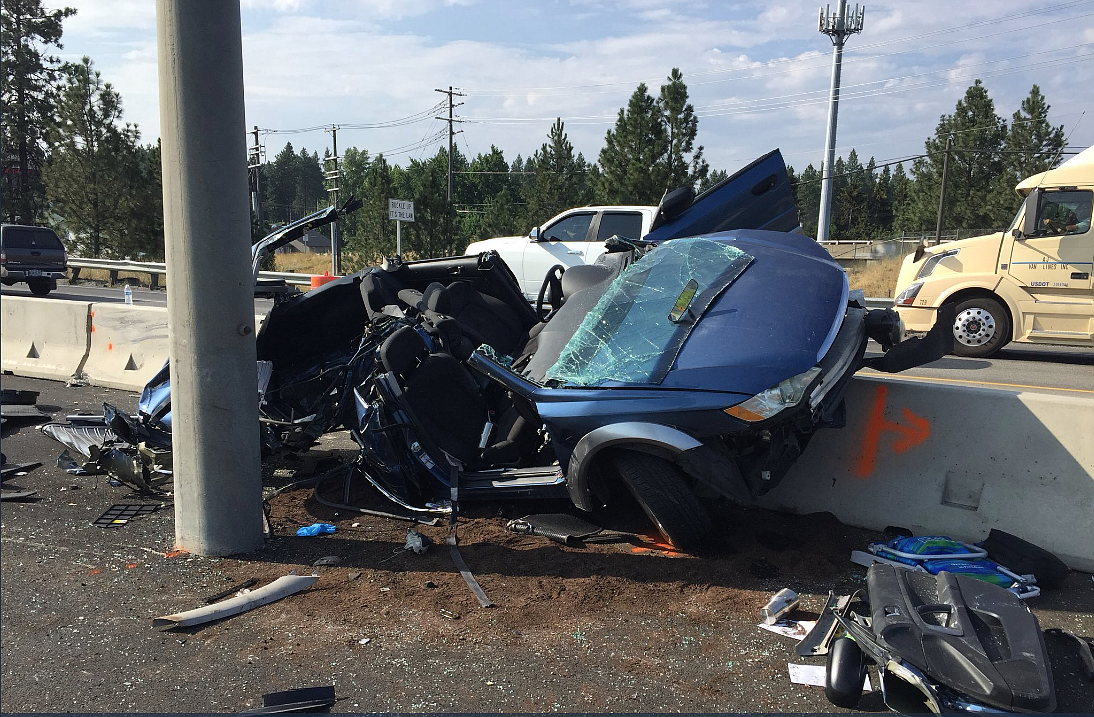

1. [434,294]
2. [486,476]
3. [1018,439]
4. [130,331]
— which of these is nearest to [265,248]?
[434,294]

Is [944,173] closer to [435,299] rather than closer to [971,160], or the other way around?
[971,160]

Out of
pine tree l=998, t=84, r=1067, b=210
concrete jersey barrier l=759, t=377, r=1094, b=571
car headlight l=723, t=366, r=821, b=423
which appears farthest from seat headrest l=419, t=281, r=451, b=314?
pine tree l=998, t=84, r=1067, b=210

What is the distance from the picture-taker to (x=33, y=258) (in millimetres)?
20844

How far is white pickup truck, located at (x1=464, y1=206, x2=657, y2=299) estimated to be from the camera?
41.8ft

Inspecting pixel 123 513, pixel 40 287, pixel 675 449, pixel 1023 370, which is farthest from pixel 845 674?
pixel 40 287

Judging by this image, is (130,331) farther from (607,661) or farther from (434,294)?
(607,661)

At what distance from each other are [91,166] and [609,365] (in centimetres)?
2981

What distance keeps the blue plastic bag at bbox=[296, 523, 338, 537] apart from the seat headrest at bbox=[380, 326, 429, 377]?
98 cm

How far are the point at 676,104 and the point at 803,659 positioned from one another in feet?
86.3

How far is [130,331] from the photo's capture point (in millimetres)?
8445

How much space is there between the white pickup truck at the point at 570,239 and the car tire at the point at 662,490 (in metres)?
8.72

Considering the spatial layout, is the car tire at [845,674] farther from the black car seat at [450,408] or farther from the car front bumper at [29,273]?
the car front bumper at [29,273]

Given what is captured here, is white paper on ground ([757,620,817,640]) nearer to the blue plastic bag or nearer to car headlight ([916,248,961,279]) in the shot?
the blue plastic bag

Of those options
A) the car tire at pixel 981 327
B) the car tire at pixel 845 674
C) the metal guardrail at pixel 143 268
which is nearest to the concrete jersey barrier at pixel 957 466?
→ the car tire at pixel 845 674
